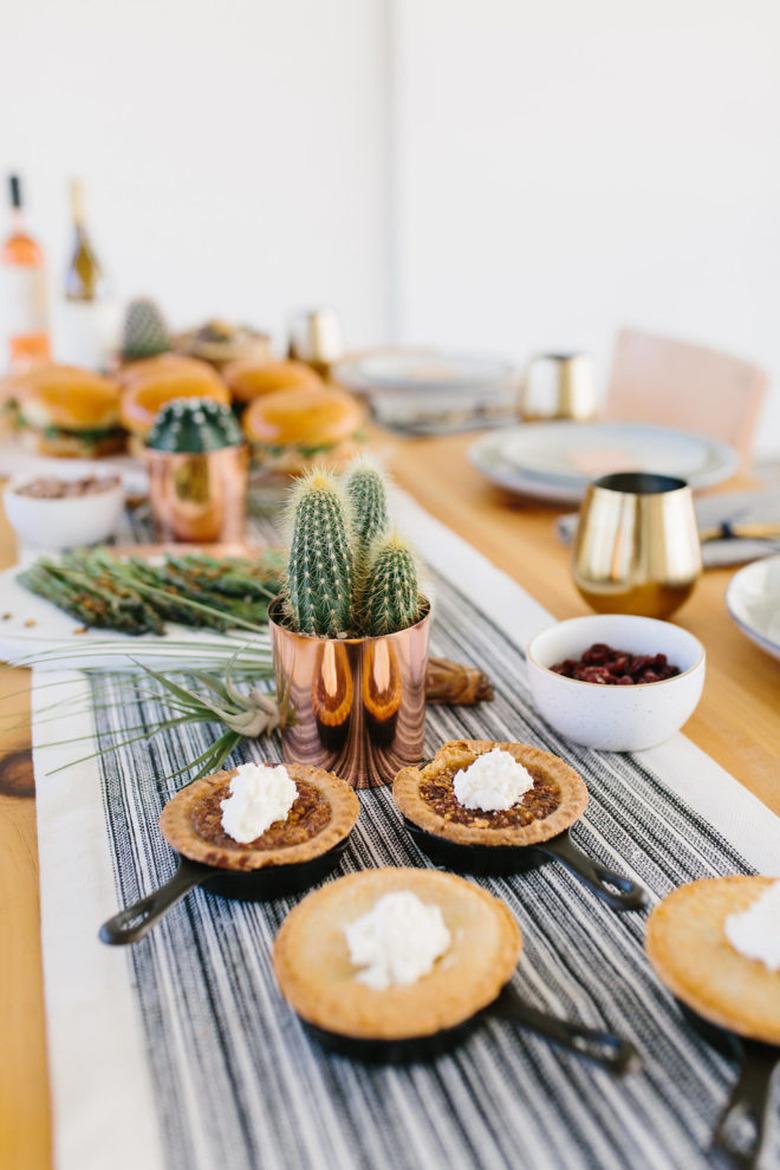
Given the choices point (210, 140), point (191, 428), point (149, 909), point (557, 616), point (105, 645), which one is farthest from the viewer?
point (210, 140)

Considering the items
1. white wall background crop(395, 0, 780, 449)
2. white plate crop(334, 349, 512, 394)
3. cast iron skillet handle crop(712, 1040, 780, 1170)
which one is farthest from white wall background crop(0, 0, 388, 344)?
cast iron skillet handle crop(712, 1040, 780, 1170)

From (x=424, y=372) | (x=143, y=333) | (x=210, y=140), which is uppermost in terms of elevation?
(x=210, y=140)

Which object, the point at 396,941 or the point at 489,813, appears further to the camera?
the point at 489,813

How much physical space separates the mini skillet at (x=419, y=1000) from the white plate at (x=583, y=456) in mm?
924

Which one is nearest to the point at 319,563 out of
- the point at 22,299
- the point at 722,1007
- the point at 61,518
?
the point at 722,1007

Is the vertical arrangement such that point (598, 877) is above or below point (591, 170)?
below

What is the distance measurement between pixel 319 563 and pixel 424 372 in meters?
1.42

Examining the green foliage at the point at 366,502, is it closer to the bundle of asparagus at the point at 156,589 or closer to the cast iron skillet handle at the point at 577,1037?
the bundle of asparagus at the point at 156,589

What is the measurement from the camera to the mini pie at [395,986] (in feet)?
1.73

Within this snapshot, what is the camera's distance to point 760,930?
0.57m

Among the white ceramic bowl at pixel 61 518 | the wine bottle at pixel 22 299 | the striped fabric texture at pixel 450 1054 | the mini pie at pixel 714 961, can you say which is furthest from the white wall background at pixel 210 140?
the mini pie at pixel 714 961

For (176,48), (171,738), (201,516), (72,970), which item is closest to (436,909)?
(72,970)

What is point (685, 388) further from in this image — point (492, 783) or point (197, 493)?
point (492, 783)

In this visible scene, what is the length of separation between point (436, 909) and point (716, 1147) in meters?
0.18
